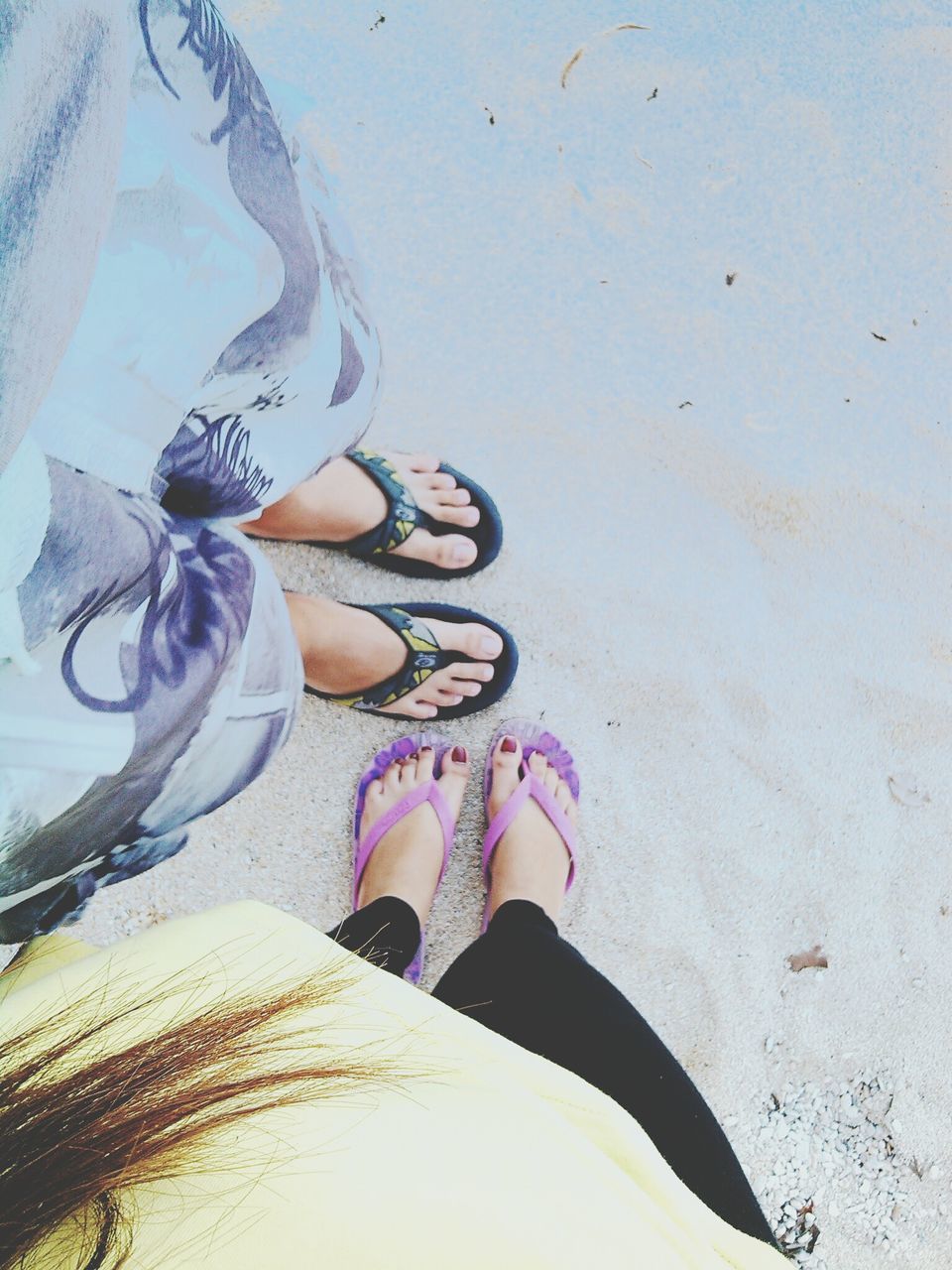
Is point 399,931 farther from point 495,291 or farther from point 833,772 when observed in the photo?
point 495,291

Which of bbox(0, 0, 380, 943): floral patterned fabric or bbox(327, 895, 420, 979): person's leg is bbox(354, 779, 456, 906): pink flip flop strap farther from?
bbox(0, 0, 380, 943): floral patterned fabric

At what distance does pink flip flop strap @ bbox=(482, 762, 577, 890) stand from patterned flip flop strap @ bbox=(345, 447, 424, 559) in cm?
39

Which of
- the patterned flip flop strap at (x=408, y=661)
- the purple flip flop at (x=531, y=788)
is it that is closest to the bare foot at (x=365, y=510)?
the patterned flip flop strap at (x=408, y=661)

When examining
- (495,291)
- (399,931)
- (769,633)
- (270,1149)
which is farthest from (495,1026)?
(495,291)

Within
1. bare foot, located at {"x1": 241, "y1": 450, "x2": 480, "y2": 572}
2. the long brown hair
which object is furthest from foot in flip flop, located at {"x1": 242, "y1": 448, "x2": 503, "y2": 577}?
the long brown hair

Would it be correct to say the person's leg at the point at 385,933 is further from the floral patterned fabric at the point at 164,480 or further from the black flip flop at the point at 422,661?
the floral patterned fabric at the point at 164,480

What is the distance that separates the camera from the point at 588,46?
4.31 feet

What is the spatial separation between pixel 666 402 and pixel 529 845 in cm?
68

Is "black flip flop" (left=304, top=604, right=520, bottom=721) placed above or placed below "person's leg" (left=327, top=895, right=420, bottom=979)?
above

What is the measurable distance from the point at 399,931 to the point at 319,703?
13.7 inches

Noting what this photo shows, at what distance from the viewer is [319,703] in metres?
1.27

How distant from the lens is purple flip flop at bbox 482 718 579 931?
1218mm

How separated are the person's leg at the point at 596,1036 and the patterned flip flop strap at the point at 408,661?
1.18ft

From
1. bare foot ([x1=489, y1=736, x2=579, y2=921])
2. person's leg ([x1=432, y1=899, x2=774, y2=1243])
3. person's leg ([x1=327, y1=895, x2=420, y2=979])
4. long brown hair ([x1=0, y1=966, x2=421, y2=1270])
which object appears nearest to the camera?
long brown hair ([x1=0, y1=966, x2=421, y2=1270])
